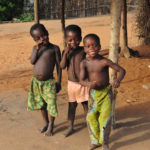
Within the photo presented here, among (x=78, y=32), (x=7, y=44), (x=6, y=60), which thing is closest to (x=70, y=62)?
(x=78, y=32)

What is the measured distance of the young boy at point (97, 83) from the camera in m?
2.68

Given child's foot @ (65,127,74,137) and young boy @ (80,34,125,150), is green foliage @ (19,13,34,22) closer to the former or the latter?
child's foot @ (65,127,74,137)

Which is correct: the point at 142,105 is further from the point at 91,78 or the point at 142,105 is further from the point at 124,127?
the point at 91,78

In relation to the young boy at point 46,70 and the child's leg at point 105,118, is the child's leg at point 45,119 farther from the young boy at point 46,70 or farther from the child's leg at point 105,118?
the child's leg at point 105,118

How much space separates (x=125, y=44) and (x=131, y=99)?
3.01m

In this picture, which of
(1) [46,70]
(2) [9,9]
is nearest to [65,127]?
(1) [46,70]

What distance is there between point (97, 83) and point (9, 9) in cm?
1514

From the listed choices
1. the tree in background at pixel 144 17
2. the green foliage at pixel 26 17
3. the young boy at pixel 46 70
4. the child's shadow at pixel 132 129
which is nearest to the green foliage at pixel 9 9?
the green foliage at pixel 26 17

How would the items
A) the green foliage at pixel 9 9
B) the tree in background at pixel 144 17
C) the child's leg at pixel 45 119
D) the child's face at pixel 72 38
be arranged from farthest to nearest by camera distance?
the green foliage at pixel 9 9 → the tree in background at pixel 144 17 → the child's leg at pixel 45 119 → the child's face at pixel 72 38

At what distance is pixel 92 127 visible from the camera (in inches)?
114

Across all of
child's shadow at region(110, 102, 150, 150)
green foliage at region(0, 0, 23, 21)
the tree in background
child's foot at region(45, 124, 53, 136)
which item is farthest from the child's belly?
green foliage at region(0, 0, 23, 21)

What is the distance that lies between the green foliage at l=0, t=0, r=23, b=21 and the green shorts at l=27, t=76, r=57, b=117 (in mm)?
13866

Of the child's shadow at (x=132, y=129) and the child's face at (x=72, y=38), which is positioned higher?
the child's face at (x=72, y=38)

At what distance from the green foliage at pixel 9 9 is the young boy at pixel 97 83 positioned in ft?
A: 47.3
